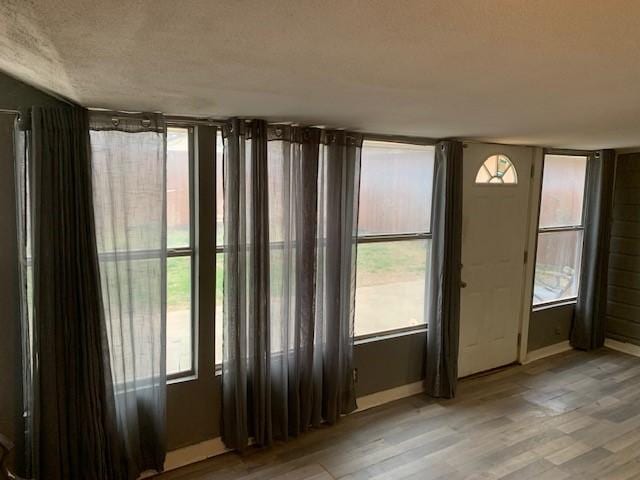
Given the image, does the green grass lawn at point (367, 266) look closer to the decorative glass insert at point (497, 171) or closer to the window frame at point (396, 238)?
the window frame at point (396, 238)

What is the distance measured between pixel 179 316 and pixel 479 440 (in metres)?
2.23

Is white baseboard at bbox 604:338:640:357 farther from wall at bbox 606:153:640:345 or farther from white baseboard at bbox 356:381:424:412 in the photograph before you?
white baseboard at bbox 356:381:424:412

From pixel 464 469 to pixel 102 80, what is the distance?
9.54 feet

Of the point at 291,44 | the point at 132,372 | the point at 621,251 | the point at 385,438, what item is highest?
the point at 291,44

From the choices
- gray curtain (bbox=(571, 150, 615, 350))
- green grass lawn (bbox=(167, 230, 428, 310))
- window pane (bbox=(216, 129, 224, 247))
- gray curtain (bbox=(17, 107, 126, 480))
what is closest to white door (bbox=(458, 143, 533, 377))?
green grass lawn (bbox=(167, 230, 428, 310))

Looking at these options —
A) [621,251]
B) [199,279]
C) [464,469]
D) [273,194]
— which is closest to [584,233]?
[621,251]

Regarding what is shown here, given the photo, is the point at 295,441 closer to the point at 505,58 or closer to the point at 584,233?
the point at 505,58

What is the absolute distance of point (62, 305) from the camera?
2281 millimetres

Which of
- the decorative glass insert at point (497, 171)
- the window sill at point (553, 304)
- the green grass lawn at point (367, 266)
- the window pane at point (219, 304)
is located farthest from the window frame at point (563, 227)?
the window pane at point (219, 304)

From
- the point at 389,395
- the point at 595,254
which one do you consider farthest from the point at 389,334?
the point at 595,254

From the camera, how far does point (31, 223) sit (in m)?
2.20

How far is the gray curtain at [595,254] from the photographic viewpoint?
4719 millimetres

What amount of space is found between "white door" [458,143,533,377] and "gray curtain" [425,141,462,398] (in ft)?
0.79

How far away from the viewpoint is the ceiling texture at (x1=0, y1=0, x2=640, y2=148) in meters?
0.97
